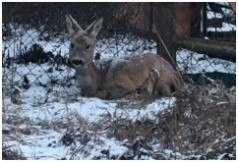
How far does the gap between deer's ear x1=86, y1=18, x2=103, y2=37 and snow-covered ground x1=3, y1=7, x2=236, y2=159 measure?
0.44m

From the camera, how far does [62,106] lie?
21.4 feet

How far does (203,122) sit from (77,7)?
2.63m

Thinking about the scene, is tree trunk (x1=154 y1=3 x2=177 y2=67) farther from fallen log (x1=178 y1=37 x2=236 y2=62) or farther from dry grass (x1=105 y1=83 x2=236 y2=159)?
dry grass (x1=105 y1=83 x2=236 y2=159)

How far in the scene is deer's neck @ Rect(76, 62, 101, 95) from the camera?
24.3ft

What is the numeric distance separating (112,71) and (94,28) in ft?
1.55

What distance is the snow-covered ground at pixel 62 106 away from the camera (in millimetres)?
5328

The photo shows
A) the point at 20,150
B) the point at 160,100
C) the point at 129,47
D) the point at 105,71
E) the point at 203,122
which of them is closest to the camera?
the point at 20,150

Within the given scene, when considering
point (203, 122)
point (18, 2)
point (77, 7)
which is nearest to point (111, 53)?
point (77, 7)

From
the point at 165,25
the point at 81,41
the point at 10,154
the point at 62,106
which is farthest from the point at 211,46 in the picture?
the point at 10,154

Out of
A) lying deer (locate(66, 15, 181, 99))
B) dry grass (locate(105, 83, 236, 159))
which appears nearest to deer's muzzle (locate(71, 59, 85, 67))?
lying deer (locate(66, 15, 181, 99))

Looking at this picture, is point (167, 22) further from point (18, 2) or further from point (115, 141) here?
point (115, 141)

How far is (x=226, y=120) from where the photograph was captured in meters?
5.68

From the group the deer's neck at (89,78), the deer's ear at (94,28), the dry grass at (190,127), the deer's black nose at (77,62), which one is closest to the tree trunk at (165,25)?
the deer's ear at (94,28)

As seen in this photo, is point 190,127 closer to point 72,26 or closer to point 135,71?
point 135,71
